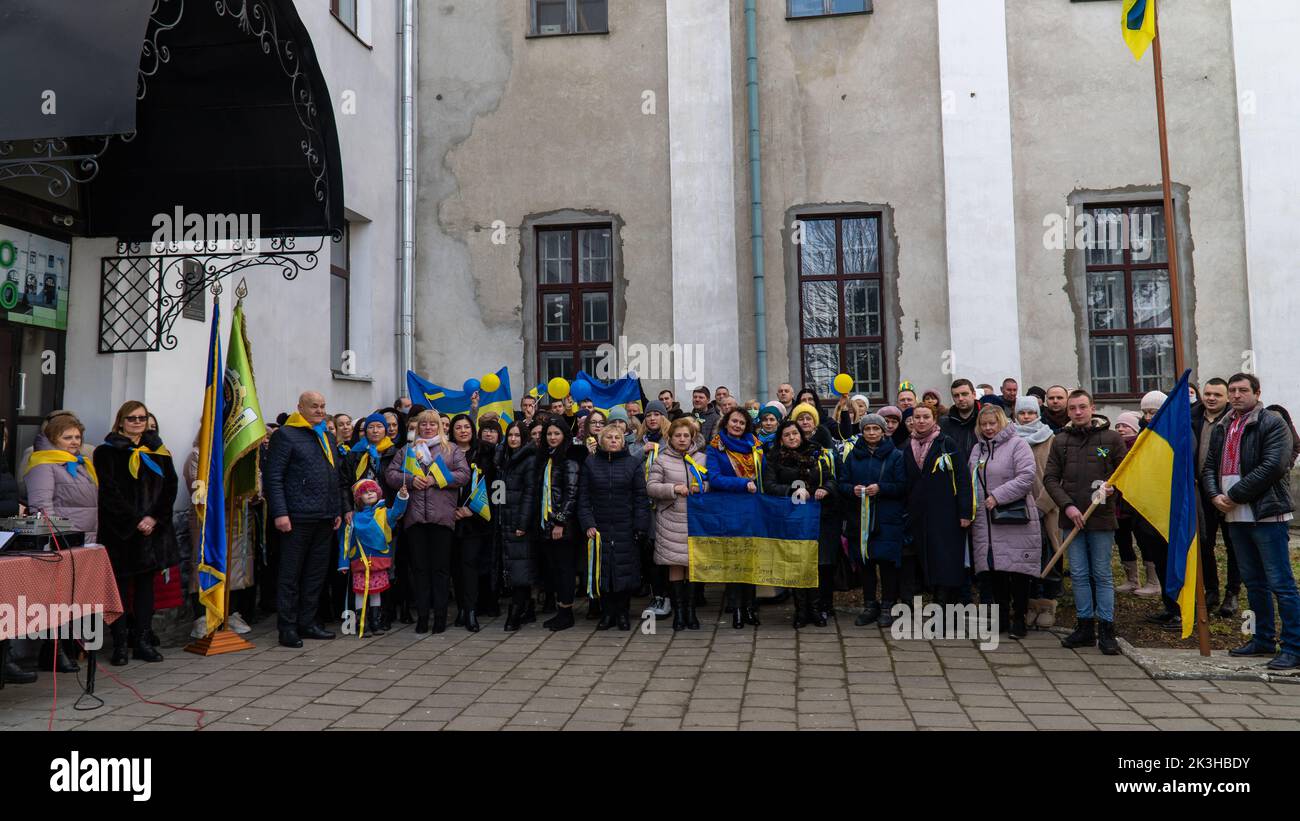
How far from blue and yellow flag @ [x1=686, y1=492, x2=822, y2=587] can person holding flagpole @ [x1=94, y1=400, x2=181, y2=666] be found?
13.2ft

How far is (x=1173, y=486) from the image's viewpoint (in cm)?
686

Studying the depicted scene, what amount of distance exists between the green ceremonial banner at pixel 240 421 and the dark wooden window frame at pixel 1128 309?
10.0 m

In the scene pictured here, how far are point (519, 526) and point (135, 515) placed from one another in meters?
2.83

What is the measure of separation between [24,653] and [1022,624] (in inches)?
282

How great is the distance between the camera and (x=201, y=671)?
22.7 ft

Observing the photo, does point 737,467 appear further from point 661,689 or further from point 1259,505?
point 1259,505

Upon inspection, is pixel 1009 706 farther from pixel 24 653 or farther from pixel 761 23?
pixel 761 23

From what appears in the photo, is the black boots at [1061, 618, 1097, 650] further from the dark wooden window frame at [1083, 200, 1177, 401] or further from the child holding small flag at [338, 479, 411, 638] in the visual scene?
the dark wooden window frame at [1083, 200, 1177, 401]

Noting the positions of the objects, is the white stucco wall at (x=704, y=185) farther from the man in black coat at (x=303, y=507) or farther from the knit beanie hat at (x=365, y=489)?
the man in black coat at (x=303, y=507)

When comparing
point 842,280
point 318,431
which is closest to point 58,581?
point 318,431

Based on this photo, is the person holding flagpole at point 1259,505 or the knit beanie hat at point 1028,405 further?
the knit beanie hat at point 1028,405

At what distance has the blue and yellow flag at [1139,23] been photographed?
23.9ft

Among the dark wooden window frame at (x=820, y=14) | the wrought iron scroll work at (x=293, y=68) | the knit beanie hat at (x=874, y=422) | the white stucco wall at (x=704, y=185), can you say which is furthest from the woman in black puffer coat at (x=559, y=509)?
the dark wooden window frame at (x=820, y=14)

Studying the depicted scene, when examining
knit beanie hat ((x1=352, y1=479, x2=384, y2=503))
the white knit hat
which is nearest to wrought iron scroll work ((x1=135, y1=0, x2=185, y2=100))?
knit beanie hat ((x1=352, y1=479, x2=384, y2=503))
